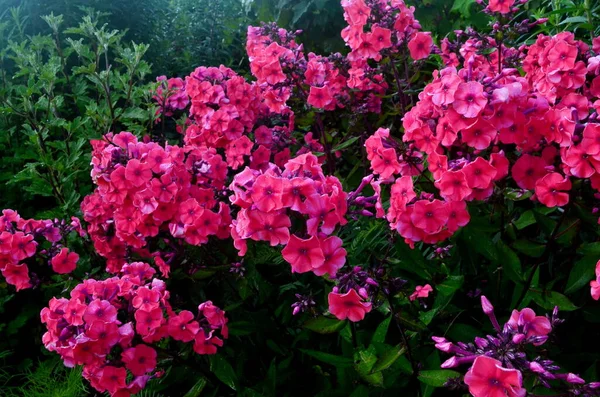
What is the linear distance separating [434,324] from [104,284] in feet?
4.27

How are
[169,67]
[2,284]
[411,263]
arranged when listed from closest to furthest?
[411,263] → [2,284] → [169,67]

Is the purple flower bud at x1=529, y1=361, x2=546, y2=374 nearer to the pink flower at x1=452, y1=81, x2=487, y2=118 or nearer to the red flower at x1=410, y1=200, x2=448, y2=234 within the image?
the red flower at x1=410, y1=200, x2=448, y2=234

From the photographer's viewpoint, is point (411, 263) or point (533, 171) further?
point (411, 263)

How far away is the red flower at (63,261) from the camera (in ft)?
9.02

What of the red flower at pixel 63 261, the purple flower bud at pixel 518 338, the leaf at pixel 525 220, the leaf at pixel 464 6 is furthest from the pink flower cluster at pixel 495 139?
the leaf at pixel 464 6

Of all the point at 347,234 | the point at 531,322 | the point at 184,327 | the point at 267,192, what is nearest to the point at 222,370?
the point at 184,327

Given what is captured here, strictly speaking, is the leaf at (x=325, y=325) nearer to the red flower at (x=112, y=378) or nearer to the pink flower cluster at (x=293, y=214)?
the pink flower cluster at (x=293, y=214)

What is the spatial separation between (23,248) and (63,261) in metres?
0.20

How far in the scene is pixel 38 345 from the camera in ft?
11.5

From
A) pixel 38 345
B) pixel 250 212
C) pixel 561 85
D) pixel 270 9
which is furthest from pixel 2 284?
pixel 270 9

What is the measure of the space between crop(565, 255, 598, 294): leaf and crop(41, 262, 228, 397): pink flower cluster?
4.49 ft

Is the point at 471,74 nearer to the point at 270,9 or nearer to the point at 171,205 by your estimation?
the point at 171,205

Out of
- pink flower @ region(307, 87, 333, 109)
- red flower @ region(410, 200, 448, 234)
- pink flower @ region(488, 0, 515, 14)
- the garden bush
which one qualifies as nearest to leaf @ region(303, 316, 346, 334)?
the garden bush

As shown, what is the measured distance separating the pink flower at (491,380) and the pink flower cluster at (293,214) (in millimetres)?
561
